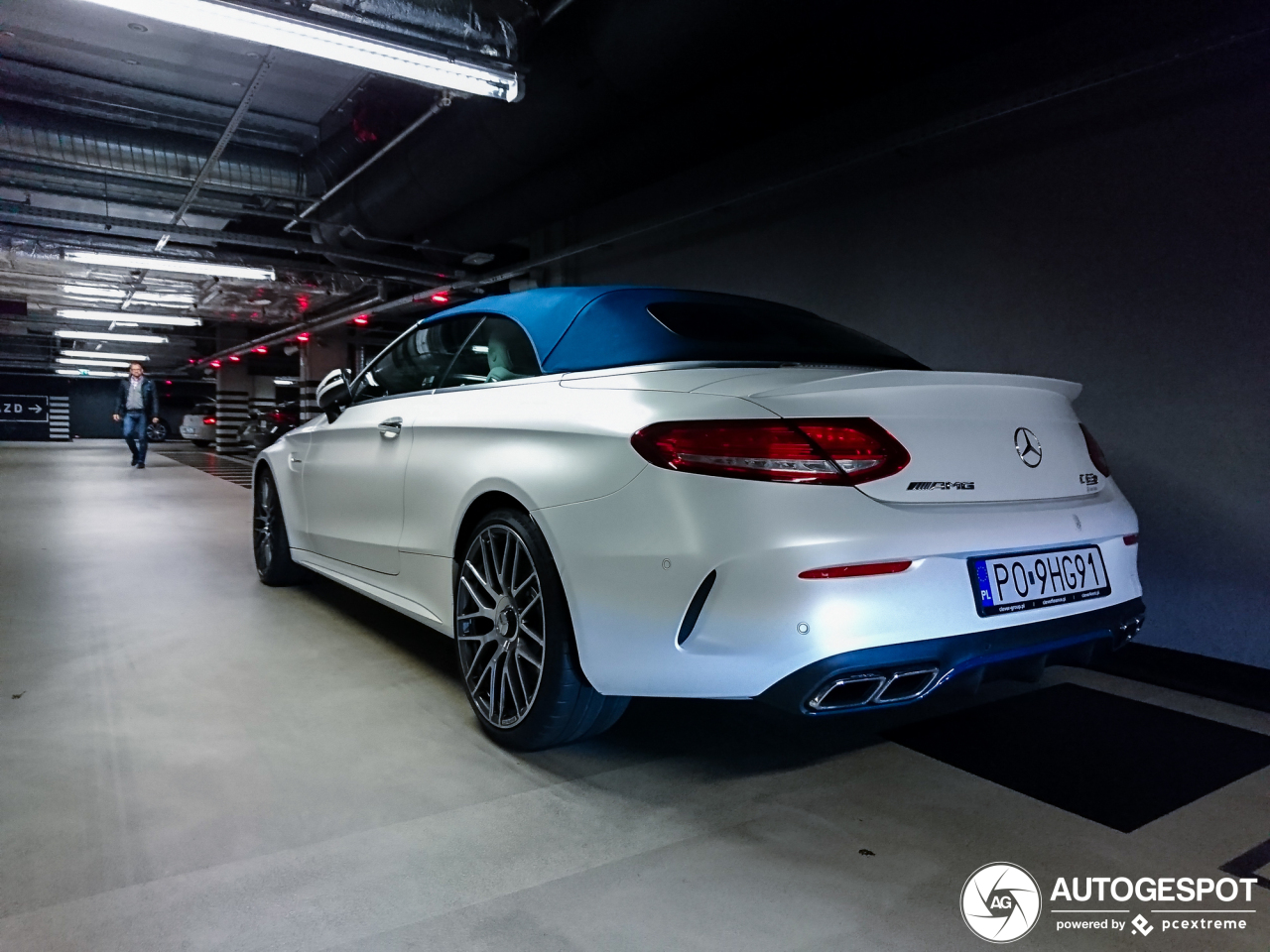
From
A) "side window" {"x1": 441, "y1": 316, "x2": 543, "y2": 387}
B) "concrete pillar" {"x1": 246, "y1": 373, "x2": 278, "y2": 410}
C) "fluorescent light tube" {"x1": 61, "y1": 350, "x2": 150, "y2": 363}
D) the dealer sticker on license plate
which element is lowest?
the dealer sticker on license plate

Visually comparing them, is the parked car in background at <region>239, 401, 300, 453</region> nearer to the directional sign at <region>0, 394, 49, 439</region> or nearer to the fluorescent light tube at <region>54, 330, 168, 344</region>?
the fluorescent light tube at <region>54, 330, 168, 344</region>

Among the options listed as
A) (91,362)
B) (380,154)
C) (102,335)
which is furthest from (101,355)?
(380,154)

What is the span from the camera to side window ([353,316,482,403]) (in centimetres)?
304

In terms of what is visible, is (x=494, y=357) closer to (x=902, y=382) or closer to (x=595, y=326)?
(x=595, y=326)

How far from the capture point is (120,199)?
8.65 meters

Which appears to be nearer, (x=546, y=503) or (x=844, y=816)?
(x=844, y=816)

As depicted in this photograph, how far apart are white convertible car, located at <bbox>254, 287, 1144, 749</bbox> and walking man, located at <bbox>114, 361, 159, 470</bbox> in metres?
13.6

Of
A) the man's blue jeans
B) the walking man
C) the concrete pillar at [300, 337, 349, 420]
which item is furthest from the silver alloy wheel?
the concrete pillar at [300, 337, 349, 420]

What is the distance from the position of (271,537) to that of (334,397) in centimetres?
122

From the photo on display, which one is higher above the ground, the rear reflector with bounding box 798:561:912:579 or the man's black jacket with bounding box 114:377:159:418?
the man's black jacket with bounding box 114:377:159:418

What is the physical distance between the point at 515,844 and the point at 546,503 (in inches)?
31.1

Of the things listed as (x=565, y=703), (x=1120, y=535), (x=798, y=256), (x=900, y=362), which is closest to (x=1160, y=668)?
(x=1120, y=535)

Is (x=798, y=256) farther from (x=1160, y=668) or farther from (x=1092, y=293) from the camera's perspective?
(x=1160, y=668)

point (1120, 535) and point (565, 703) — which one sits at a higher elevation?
point (1120, 535)
